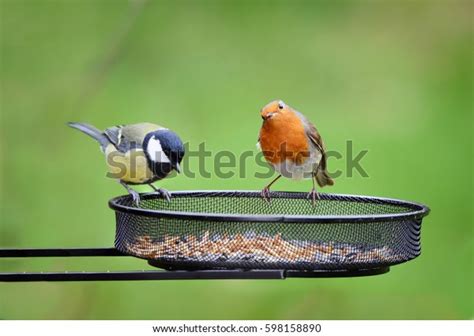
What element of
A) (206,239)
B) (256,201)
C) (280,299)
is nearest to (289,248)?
(206,239)

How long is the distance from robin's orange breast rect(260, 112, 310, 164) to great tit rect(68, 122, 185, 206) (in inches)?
20.5

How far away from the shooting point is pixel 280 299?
5.29 meters

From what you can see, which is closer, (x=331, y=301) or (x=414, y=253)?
(x=414, y=253)

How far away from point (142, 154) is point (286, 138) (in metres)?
0.69

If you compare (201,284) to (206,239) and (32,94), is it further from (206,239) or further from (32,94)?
(206,239)

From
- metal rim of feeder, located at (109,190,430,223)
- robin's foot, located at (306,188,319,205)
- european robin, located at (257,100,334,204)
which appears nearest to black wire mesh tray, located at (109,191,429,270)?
metal rim of feeder, located at (109,190,430,223)

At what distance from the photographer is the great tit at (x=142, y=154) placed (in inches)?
153

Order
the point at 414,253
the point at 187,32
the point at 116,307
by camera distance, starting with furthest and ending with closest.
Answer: the point at 187,32 → the point at 116,307 → the point at 414,253

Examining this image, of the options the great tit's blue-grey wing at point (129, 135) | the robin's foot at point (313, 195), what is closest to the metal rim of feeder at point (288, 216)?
the robin's foot at point (313, 195)

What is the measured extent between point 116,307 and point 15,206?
86 cm

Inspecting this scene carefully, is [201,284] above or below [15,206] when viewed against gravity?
below

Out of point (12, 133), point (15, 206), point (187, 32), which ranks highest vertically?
point (187, 32)

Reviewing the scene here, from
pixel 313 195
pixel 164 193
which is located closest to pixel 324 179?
pixel 313 195

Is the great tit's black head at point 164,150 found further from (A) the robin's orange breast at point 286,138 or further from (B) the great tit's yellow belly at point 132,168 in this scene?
(A) the robin's orange breast at point 286,138
